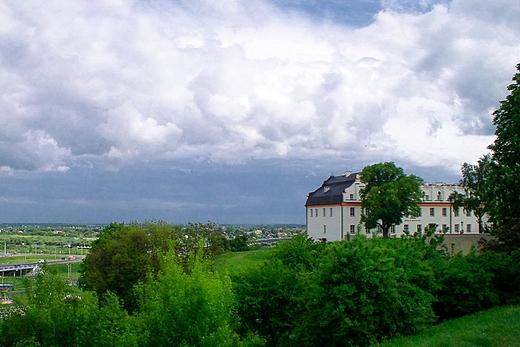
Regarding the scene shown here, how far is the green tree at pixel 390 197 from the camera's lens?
240 feet

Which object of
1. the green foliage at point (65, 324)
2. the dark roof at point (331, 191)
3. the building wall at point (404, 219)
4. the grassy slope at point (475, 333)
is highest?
the dark roof at point (331, 191)

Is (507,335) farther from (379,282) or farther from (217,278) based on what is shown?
(217,278)

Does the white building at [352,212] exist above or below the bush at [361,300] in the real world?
above

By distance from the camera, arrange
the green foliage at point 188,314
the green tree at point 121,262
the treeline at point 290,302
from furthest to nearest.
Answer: the green tree at point 121,262 → the green foliage at point 188,314 → the treeline at point 290,302

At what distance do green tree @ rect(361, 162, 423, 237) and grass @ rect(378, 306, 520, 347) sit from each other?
168ft

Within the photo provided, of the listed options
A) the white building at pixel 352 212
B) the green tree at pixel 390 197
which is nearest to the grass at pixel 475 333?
the green tree at pixel 390 197

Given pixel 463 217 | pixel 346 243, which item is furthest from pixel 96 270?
pixel 463 217

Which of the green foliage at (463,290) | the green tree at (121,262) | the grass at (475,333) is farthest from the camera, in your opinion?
the green tree at (121,262)

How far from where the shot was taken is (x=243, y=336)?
27.6 m

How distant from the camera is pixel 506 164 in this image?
88.2 feet

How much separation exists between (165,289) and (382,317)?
8433 mm

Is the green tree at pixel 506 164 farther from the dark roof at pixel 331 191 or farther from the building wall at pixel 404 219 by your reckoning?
the dark roof at pixel 331 191

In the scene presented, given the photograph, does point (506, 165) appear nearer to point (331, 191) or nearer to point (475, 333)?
point (475, 333)

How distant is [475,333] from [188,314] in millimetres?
10225
